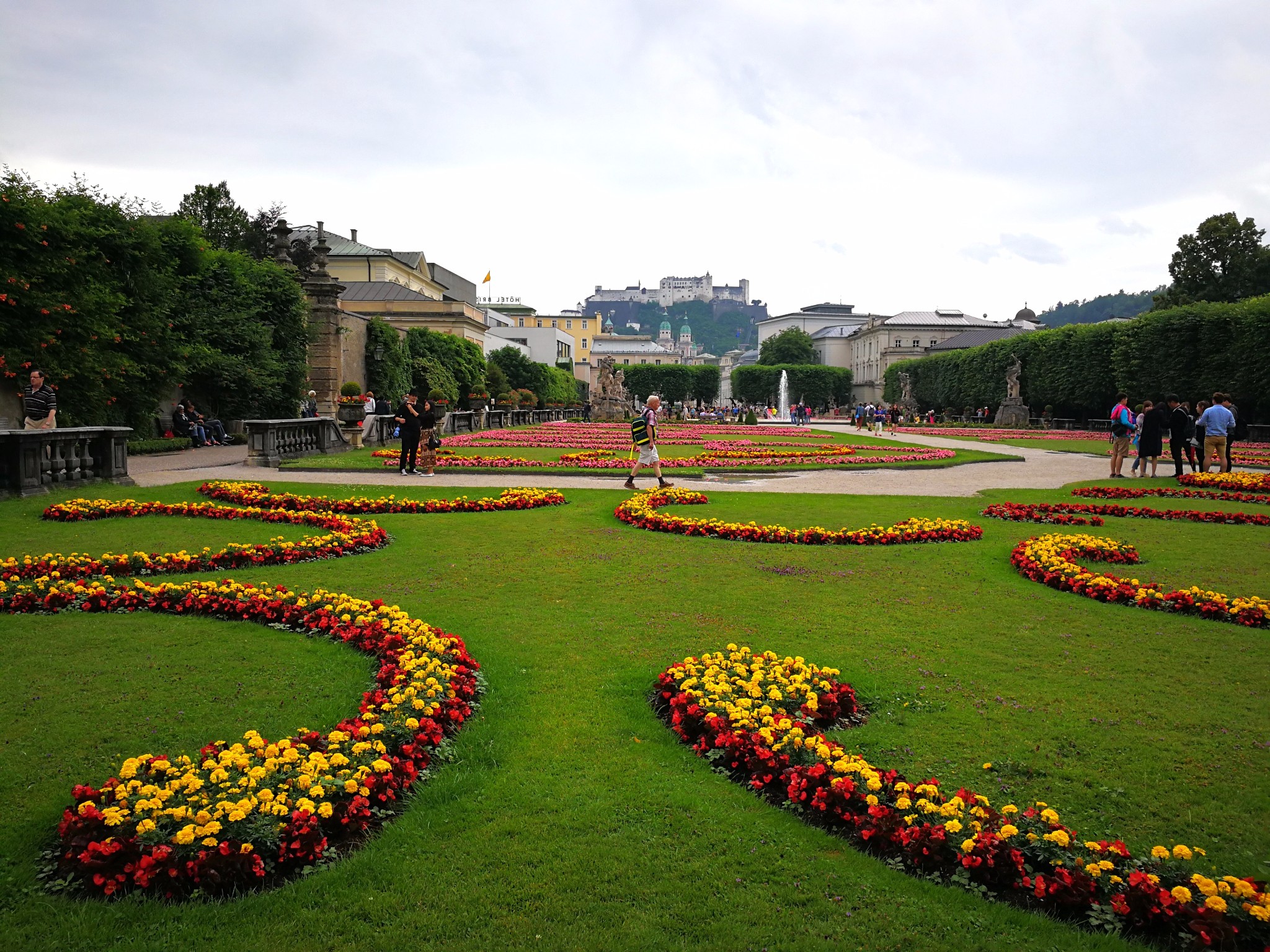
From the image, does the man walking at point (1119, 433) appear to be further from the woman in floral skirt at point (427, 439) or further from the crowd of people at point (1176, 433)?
the woman in floral skirt at point (427, 439)

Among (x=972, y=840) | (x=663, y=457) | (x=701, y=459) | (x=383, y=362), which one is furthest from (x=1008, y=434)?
(x=972, y=840)

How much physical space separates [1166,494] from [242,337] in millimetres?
27621

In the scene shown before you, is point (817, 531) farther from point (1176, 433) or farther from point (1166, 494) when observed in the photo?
point (1176, 433)

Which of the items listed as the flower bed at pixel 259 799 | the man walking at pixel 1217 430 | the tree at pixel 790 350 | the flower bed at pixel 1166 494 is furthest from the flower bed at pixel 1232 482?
the tree at pixel 790 350

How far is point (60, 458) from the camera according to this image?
1395 centimetres

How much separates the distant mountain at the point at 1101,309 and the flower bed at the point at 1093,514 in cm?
11491

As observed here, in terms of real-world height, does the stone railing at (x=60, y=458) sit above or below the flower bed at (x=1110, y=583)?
above

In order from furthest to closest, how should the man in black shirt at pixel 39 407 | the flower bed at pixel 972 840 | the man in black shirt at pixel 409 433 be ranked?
the man in black shirt at pixel 409 433 < the man in black shirt at pixel 39 407 < the flower bed at pixel 972 840

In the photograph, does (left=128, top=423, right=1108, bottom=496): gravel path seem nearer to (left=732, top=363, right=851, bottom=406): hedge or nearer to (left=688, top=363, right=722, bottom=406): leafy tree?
(left=688, top=363, right=722, bottom=406): leafy tree

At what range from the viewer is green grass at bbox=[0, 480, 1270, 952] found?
3281 mm

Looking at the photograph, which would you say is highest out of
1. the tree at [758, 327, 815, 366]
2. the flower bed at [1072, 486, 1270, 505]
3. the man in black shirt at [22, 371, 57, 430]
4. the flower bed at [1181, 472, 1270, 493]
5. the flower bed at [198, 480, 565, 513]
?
the tree at [758, 327, 815, 366]

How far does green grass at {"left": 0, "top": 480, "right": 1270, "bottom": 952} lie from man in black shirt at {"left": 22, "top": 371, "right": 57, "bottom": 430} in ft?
19.4

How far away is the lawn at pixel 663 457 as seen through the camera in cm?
2038

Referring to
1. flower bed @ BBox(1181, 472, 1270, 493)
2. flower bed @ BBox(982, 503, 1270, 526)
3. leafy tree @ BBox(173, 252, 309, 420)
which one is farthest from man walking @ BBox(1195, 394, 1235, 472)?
leafy tree @ BBox(173, 252, 309, 420)
